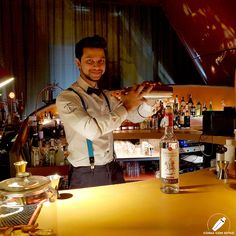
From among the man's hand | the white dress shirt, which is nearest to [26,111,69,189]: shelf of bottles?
the white dress shirt

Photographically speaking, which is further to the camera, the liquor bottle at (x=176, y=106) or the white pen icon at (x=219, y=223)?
the liquor bottle at (x=176, y=106)

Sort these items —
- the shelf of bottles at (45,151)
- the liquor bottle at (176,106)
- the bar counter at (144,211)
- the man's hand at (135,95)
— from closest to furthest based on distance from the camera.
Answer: the bar counter at (144,211) → the man's hand at (135,95) → the shelf of bottles at (45,151) → the liquor bottle at (176,106)

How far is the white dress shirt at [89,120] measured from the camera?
163 cm

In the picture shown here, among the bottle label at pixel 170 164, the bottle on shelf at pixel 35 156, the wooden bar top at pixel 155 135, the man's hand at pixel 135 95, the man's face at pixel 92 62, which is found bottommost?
the bottle on shelf at pixel 35 156

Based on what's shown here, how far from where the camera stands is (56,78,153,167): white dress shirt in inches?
64.2

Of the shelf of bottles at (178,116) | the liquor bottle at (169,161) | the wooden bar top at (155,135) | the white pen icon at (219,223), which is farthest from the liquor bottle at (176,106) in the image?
the white pen icon at (219,223)

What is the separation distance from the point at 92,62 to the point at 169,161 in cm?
84

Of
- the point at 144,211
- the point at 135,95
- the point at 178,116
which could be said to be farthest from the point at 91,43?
the point at 178,116

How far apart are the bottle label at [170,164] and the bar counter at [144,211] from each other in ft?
0.25

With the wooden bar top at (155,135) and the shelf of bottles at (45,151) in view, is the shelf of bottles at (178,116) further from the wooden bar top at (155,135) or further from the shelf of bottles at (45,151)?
the shelf of bottles at (45,151)

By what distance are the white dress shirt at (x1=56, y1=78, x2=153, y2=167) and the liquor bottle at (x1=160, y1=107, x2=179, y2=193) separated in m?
0.44

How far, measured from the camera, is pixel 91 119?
1.61 m

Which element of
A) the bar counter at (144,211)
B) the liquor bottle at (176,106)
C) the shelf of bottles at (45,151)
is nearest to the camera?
the bar counter at (144,211)

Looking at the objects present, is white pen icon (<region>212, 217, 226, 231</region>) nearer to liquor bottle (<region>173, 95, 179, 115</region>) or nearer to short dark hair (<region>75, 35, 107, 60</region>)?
short dark hair (<region>75, 35, 107, 60</region>)
